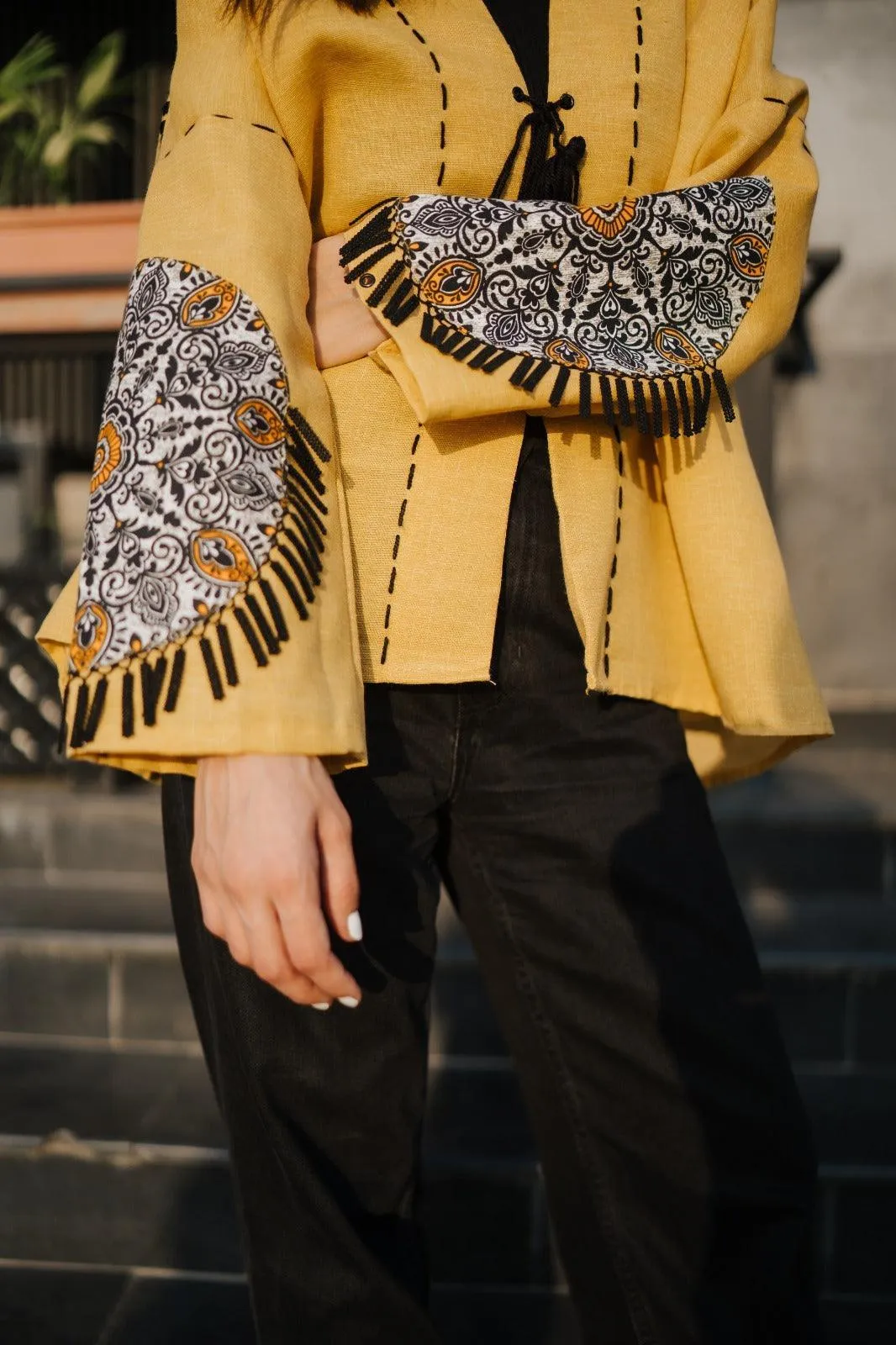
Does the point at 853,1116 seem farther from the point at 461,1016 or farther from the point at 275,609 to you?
the point at 275,609

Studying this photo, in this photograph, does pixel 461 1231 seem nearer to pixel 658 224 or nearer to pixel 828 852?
pixel 828 852

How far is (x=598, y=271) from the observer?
792 millimetres

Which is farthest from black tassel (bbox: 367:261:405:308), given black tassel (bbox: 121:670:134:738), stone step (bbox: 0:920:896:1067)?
stone step (bbox: 0:920:896:1067)

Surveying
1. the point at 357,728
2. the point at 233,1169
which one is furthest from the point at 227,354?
the point at 233,1169

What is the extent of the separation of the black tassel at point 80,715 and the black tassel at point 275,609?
131mm

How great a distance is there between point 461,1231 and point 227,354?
1602mm

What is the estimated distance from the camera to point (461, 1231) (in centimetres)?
181

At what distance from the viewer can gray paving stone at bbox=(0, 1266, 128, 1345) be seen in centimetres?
164

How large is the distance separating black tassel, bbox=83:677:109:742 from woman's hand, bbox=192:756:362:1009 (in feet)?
0.24

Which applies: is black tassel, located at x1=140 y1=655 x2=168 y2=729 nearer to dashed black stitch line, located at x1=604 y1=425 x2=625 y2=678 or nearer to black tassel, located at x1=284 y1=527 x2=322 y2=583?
black tassel, located at x1=284 y1=527 x2=322 y2=583

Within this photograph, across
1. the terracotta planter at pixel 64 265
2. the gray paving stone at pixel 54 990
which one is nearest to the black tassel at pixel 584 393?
the gray paving stone at pixel 54 990

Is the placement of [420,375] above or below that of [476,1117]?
above

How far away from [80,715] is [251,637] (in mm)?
129

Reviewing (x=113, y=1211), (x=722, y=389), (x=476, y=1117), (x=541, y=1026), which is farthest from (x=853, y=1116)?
(x=722, y=389)
